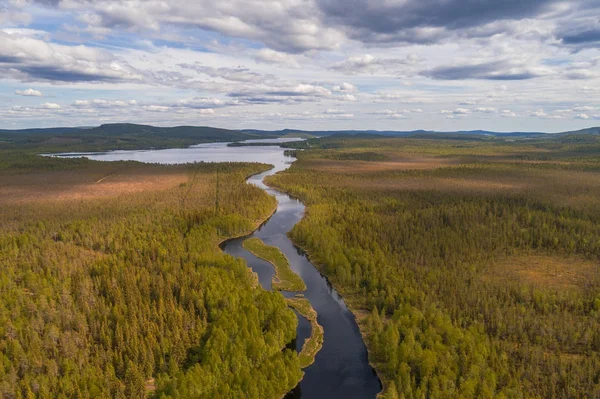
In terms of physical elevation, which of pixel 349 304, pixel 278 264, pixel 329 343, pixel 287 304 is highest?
pixel 278 264

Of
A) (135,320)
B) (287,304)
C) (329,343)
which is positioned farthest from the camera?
(287,304)

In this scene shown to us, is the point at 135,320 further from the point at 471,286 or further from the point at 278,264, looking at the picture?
the point at 471,286

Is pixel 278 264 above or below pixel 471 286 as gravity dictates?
below

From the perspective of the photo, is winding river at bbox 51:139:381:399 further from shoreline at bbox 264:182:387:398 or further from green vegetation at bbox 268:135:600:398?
green vegetation at bbox 268:135:600:398

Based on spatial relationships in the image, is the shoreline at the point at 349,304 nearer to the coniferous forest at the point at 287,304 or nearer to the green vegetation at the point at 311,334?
the coniferous forest at the point at 287,304

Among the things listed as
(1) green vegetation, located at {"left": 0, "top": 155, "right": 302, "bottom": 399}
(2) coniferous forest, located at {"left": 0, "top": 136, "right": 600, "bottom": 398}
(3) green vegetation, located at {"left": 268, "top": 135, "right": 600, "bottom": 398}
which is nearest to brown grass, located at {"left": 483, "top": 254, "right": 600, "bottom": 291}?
(3) green vegetation, located at {"left": 268, "top": 135, "right": 600, "bottom": 398}

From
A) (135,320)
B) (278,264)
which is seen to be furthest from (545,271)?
(135,320)
